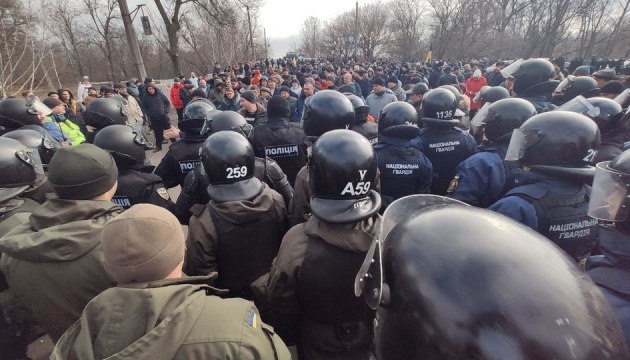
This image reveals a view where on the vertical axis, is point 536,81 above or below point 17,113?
above

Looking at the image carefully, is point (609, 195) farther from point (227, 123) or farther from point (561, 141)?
point (227, 123)

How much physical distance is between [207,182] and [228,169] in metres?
0.66

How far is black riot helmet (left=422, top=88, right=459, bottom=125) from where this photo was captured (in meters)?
4.08

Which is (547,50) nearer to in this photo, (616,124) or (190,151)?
(616,124)

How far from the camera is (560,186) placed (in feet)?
7.25

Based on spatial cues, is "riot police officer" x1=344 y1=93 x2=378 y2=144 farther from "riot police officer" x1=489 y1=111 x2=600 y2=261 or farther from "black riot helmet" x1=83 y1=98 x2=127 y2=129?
"black riot helmet" x1=83 y1=98 x2=127 y2=129

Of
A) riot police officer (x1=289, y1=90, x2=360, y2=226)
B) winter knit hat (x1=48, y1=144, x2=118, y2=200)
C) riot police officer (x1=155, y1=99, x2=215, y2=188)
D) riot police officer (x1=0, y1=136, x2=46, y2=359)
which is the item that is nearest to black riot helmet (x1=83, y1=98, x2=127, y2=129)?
riot police officer (x1=155, y1=99, x2=215, y2=188)

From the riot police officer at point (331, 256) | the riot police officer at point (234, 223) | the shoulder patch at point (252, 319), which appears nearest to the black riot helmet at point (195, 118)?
the riot police officer at point (234, 223)

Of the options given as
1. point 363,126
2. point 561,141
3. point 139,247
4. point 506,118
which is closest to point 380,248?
point 139,247

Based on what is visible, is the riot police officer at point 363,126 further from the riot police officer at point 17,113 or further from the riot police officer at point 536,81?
the riot police officer at point 17,113

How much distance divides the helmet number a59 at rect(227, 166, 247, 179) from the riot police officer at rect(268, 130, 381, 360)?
69 cm

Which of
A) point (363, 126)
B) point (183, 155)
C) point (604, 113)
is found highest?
point (604, 113)

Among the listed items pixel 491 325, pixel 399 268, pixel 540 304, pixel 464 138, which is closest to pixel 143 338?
pixel 399 268

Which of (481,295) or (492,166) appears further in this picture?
(492,166)
